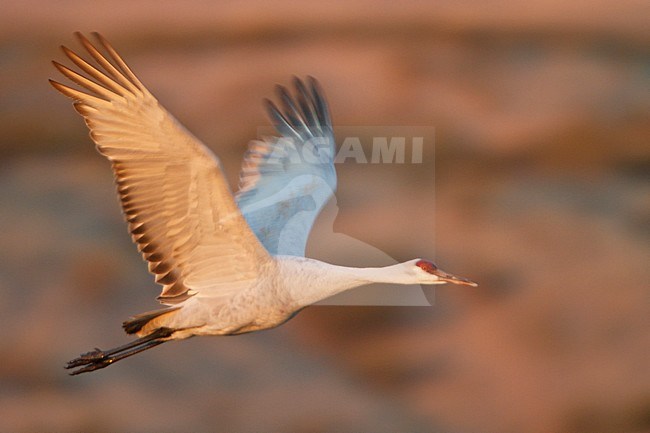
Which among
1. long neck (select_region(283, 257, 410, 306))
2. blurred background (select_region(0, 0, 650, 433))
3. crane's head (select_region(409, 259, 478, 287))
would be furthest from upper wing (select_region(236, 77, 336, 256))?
blurred background (select_region(0, 0, 650, 433))

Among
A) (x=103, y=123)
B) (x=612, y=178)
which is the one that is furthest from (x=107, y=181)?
(x=103, y=123)

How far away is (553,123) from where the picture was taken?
14008 mm

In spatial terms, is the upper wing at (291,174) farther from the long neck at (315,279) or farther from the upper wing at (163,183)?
the upper wing at (163,183)

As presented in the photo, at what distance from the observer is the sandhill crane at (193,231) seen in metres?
5.81

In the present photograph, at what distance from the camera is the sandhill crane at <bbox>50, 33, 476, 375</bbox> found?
5.81m

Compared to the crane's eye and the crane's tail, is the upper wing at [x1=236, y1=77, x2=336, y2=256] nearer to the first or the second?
the crane's eye

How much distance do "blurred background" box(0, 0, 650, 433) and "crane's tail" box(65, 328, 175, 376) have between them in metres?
5.05

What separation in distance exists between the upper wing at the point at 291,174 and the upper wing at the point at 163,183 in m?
0.49

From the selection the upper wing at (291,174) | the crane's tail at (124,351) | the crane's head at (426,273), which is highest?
the upper wing at (291,174)

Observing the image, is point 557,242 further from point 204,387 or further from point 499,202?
point 204,387

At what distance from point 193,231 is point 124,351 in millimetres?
1032

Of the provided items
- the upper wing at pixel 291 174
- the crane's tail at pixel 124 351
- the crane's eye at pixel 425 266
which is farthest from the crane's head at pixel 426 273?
the crane's tail at pixel 124 351

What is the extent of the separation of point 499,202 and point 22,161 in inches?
239

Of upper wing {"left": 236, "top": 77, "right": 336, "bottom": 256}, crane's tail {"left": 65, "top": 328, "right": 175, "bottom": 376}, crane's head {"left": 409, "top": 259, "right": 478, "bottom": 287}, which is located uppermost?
upper wing {"left": 236, "top": 77, "right": 336, "bottom": 256}
